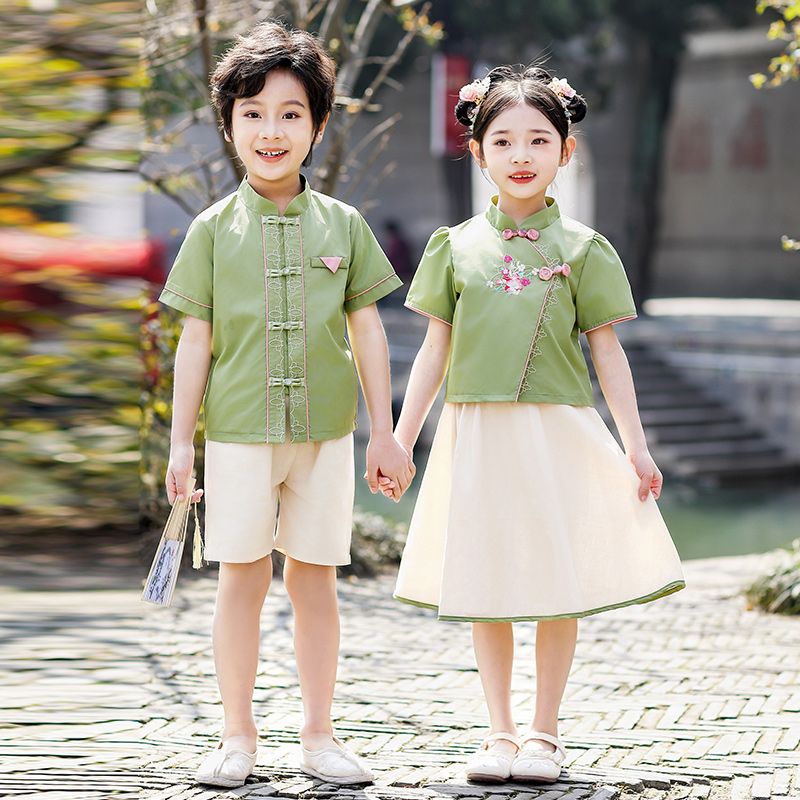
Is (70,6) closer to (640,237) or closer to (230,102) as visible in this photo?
(230,102)

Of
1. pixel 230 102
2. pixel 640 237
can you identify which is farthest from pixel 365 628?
pixel 640 237

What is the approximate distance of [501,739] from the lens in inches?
121

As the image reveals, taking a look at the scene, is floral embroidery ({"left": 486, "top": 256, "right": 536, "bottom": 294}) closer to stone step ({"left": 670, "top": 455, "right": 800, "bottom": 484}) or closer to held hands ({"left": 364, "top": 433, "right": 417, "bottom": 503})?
held hands ({"left": 364, "top": 433, "right": 417, "bottom": 503})

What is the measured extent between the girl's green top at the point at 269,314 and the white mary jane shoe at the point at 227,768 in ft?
2.23

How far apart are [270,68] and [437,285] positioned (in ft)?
1.99

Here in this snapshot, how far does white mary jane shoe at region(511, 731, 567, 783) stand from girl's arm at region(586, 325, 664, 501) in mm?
591

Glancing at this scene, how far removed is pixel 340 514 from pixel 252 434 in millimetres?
265

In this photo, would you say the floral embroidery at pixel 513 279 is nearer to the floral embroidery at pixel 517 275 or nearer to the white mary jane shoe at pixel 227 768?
the floral embroidery at pixel 517 275

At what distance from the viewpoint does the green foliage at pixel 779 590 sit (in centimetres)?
548

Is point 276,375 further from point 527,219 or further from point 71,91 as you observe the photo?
point 71,91

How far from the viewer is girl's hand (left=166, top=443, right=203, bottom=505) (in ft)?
9.51

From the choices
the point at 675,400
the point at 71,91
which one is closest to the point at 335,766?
the point at 71,91

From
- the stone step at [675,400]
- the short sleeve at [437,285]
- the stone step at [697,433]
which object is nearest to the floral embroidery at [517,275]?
the short sleeve at [437,285]

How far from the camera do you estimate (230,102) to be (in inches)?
117
